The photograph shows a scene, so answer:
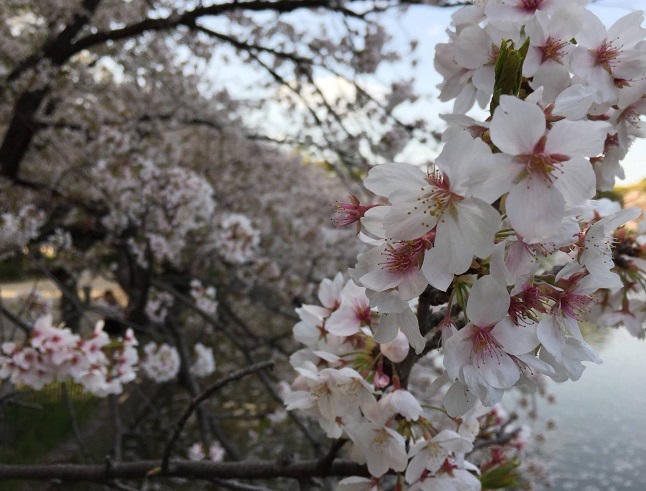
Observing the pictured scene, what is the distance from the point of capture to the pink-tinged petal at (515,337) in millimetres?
466

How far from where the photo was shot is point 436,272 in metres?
0.43

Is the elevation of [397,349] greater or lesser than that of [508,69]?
lesser

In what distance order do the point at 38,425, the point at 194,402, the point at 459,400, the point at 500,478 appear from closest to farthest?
the point at 459,400 < the point at 500,478 < the point at 194,402 < the point at 38,425

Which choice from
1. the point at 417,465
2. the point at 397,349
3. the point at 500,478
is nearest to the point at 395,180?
the point at 397,349

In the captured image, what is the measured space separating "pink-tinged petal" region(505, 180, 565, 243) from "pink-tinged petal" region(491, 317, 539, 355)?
96 millimetres

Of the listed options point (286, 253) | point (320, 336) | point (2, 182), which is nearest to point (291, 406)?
point (320, 336)

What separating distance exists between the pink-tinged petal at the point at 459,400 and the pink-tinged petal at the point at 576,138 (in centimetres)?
24

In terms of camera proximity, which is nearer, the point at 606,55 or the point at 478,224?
the point at 478,224

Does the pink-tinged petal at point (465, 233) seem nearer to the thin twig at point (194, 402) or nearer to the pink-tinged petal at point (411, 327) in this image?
the pink-tinged petal at point (411, 327)

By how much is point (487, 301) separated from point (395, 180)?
0.44 ft

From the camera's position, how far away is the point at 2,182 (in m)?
3.16

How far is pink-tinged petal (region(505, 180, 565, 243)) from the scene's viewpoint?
0.41 meters

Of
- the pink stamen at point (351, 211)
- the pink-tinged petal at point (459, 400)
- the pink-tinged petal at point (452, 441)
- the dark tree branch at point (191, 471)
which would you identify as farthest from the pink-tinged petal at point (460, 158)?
the dark tree branch at point (191, 471)

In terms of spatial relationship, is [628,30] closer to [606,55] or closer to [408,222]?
[606,55]
